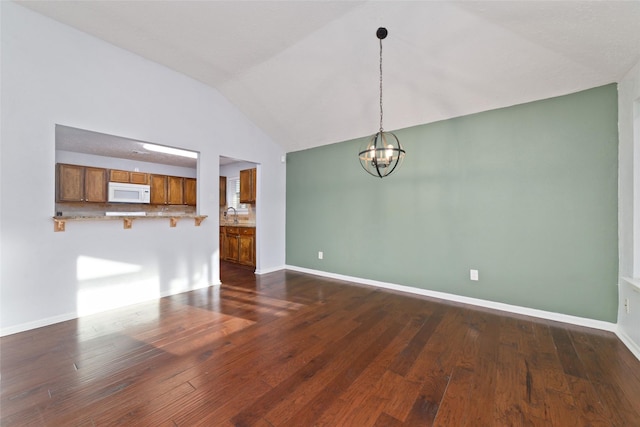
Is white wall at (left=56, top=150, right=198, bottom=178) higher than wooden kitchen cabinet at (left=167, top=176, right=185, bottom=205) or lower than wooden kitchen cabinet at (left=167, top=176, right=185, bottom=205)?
higher

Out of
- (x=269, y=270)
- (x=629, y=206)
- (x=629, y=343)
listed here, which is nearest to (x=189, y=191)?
(x=269, y=270)

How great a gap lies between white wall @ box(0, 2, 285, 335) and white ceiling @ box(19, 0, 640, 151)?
309 mm

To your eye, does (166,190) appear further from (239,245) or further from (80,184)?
(239,245)

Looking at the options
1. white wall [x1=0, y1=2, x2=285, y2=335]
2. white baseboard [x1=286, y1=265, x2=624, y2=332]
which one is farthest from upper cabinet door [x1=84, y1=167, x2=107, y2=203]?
white baseboard [x1=286, y1=265, x2=624, y2=332]

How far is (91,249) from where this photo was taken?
3.01m

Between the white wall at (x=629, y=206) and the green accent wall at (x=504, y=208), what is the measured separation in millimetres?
100

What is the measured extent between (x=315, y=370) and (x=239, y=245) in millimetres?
4319

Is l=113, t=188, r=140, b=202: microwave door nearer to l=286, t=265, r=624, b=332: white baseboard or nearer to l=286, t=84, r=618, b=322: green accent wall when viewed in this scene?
l=286, t=84, r=618, b=322: green accent wall

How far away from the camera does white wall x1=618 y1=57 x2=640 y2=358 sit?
2281 mm

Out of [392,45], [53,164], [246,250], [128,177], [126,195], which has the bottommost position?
[246,250]

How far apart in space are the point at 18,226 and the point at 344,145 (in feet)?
13.8

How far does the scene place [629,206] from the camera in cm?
240

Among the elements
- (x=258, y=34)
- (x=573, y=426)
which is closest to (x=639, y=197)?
(x=573, y=426)

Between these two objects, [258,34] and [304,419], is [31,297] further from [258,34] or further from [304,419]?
[258,34]
